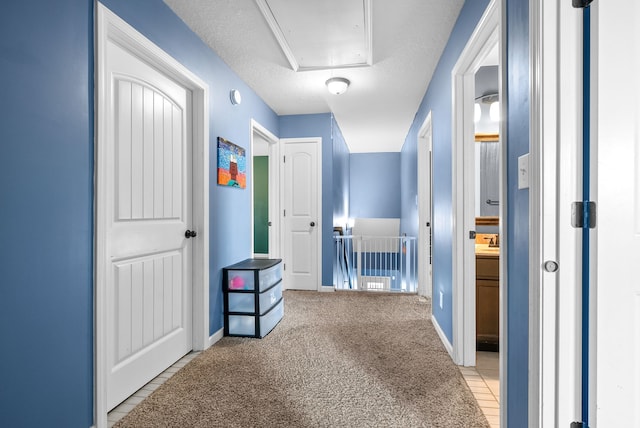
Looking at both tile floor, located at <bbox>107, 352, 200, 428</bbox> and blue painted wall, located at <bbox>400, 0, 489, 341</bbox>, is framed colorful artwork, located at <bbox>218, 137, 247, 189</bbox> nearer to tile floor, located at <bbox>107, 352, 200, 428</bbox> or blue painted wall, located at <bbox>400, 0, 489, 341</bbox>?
tile floor, located at <bbox>107, 352, 200, 428</bbox>

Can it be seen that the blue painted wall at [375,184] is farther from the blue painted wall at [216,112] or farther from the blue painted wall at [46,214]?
the blue painted wall at [46,214]

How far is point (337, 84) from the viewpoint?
3283mm

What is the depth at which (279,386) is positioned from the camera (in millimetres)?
2002

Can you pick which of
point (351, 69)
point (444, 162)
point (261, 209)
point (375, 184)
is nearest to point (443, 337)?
point (444, 162)

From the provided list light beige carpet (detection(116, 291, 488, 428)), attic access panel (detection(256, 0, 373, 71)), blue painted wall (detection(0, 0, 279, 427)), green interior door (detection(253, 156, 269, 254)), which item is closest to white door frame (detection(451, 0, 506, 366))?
light beige carpet (detection(116, 291, 488, 428))

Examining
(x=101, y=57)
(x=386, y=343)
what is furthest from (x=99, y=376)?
(x=386, y=343)

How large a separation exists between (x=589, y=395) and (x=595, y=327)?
9.0 inches

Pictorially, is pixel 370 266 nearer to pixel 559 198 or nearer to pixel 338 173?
pixel 338 173

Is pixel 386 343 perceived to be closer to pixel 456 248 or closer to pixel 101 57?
pixel 456 248

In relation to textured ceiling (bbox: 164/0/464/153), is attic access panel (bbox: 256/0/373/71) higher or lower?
lower

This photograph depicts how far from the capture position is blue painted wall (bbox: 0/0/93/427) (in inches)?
47.0

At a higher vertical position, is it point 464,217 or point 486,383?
point 464,217

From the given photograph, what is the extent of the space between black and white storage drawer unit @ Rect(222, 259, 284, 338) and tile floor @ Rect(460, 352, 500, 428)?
1.58 metres

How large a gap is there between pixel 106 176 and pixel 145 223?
18.8 inches
